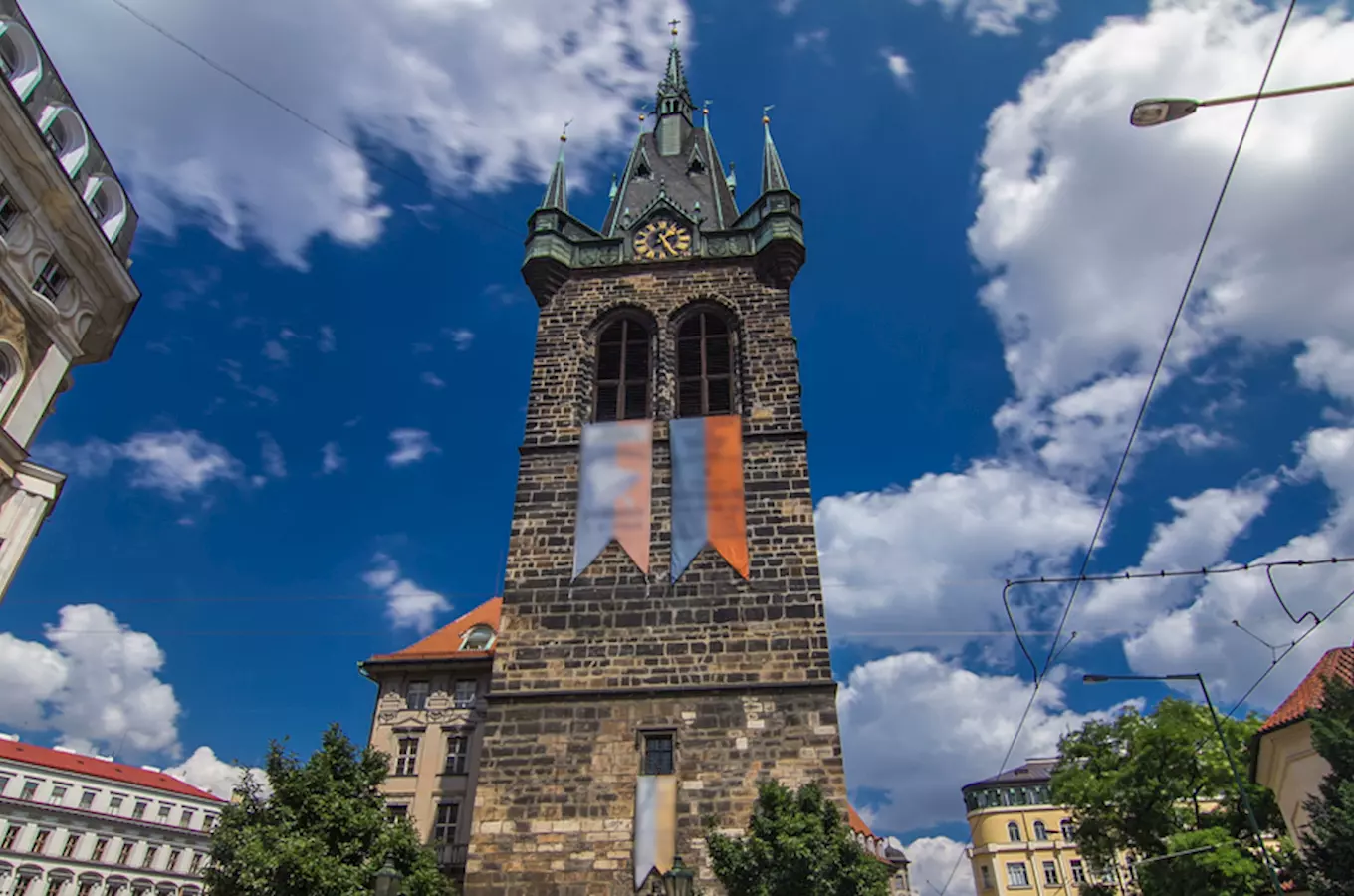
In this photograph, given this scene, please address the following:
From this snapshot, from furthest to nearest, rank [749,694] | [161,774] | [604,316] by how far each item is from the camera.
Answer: [161,774]
[604,316]
[749,694]

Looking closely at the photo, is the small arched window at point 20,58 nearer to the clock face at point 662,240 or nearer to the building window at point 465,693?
the clock face at point 662,240

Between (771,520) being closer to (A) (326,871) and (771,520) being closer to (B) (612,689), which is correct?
(B) (612,689)

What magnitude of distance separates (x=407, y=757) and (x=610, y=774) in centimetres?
1248

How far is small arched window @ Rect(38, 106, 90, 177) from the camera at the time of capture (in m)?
12.8

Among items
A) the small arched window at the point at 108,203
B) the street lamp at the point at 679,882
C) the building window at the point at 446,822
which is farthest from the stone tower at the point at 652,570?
the building window at the point at 446,822

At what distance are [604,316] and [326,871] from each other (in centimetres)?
1279

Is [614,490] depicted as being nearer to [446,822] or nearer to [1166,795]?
[446,822]

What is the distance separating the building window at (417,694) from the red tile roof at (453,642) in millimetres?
785

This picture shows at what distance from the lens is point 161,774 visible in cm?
5659

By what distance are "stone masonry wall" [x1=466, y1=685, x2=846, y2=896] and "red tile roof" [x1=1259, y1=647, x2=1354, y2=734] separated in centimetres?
1092

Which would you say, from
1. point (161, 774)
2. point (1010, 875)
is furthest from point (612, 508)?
point (161, 774)

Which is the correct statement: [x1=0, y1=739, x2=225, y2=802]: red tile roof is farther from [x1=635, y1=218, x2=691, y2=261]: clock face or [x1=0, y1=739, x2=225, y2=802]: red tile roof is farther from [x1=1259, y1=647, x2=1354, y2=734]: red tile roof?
[x1=1259, y1=647, x2=1354, y2=734]: red tile roof

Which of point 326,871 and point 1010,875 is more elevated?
point 1010,875

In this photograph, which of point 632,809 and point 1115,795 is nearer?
point 632,809
